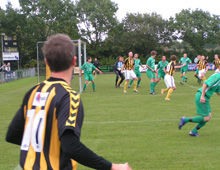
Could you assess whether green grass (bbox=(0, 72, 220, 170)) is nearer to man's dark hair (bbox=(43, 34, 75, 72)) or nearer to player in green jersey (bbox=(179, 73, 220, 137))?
player in green jersey (bbox=(179, 73, 220, 137))

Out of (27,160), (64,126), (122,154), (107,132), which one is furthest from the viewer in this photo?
(107,132)

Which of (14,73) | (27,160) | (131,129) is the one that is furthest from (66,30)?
(27,160)

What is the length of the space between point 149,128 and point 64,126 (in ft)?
20.7

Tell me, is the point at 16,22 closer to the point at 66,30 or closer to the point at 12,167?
the point at 66,30

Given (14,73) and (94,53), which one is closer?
(14,73)

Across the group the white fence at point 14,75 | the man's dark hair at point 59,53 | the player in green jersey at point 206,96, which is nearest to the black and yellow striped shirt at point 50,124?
the man's dark hair at point 59,53

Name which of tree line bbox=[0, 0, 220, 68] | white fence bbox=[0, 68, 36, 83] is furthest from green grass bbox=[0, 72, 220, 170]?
tree line bbox=[0, 0, 220, 68]

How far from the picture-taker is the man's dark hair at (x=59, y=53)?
2.07 metres

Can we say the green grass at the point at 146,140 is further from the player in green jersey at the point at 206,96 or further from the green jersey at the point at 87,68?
the green jersey at the point at 87,68

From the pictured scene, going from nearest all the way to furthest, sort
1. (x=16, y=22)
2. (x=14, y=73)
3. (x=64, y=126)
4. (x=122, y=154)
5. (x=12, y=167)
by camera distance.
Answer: (x=64, y=126)
(x=12, y=167)
(x=122, y=154)
(x=14, y=73)
(x=16, y=22)

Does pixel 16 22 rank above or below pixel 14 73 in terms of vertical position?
above

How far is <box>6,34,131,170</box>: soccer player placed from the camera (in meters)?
1.98

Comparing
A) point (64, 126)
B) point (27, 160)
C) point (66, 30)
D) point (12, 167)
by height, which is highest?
point (66, 30)

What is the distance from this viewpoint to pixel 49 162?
2.08 m
